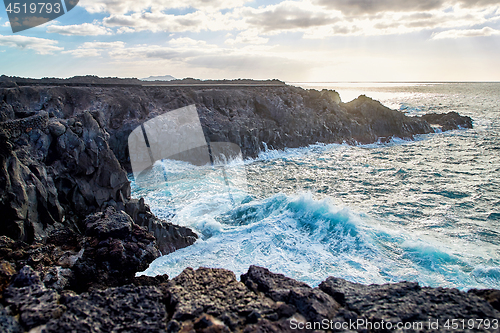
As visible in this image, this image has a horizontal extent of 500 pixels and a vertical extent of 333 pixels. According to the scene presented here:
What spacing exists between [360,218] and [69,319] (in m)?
Result: 13.8

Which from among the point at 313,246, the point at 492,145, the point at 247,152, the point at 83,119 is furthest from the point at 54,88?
the point at 492,145

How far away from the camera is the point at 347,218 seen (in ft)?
48.2

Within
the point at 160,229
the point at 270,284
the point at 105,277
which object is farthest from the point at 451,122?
the point at 105,277

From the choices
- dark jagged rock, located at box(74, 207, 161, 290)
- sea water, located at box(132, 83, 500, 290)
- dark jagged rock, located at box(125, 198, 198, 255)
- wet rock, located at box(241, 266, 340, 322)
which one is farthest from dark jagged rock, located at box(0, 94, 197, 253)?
wet rock, located at box(241, 266, 340, 322)

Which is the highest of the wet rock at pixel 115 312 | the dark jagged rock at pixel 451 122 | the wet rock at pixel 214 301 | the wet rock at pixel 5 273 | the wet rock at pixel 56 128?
the wet rock at pixel 56 128

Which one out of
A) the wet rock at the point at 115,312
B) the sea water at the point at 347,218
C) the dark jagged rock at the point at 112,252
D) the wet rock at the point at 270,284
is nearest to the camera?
the wet rock at the point at 115,312

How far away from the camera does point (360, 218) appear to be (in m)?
15.1

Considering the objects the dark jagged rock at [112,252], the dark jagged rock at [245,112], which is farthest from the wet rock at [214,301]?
the dark jagged rock at [245,112]

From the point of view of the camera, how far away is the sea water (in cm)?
1104

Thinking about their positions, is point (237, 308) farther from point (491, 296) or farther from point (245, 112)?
point (245, 112)

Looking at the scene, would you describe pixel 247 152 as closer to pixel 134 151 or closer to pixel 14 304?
pixel 134 151

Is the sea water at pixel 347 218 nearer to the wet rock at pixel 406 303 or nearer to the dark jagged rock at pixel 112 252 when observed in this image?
the dark jagged rock at pixel 112 252

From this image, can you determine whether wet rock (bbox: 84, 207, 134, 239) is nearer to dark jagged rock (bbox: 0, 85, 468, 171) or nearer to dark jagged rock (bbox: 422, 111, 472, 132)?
dark jagged rock (bbox: 0, 85, 468, 171)

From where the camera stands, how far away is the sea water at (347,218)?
1104cm
